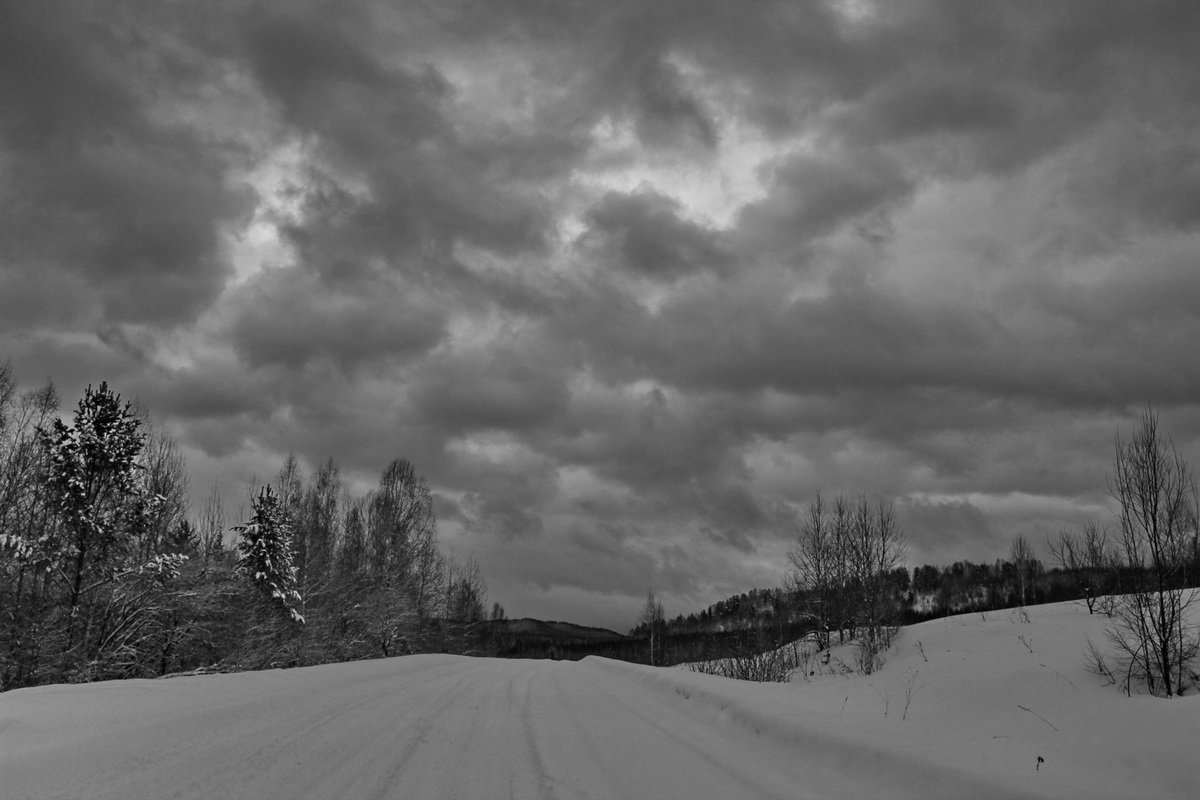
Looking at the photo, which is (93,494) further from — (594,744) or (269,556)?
(594,744)

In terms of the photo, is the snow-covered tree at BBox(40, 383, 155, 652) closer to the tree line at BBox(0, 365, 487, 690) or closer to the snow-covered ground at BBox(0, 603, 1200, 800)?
the tree line at BBox(0, 365, 487, 690)

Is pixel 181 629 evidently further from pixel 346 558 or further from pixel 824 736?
pixel 824 736

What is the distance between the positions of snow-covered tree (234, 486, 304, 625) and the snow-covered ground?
21735 mm

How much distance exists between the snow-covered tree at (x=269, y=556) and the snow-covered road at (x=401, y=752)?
22.5m

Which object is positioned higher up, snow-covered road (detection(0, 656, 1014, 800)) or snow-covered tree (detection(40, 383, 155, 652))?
snow-covered tree (detection(40, 383, 155, 652))

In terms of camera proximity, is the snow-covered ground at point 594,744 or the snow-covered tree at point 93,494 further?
the snow-covered tree at point 93,494

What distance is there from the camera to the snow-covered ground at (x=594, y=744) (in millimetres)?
5863

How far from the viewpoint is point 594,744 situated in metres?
8.30

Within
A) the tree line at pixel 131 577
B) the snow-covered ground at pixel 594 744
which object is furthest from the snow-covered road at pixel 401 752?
the tree line at pixel 131 577

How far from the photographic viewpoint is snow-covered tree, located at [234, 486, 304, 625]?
3356cm

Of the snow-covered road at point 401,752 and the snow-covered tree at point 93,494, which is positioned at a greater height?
the snow-covered tree at point 93,494

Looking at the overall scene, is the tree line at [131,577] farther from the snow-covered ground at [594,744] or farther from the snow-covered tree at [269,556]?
the snow-covered ground at [594,744]

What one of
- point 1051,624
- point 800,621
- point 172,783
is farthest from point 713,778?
point 800,621

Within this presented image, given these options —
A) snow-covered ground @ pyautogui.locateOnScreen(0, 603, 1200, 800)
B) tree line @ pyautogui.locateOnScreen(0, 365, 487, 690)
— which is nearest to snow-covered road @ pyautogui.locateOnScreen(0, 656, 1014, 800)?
snow-covered ground @ pyautogui.locateOnScreen(0, 603, 1200, 800)
